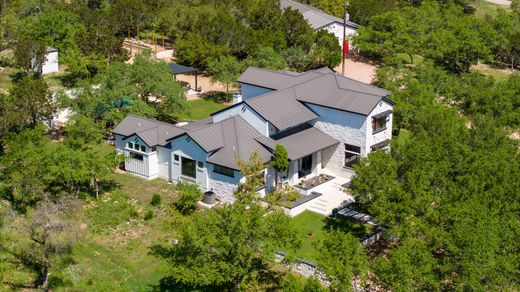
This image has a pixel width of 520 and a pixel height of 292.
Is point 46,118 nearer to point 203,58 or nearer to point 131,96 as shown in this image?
point 131,96

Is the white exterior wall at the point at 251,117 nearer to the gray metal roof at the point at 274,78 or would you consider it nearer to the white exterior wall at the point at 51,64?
the gray metal roof at the point at 274,78

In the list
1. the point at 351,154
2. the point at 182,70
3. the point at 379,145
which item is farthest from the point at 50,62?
the point at 379,145

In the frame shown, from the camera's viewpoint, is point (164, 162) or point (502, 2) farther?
point (502, 2)

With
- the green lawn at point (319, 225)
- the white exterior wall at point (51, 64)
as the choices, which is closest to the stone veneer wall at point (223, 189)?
the green lawn at point (319, 225)

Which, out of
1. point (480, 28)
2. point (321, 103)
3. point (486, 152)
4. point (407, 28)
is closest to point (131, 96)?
point (321, 103)

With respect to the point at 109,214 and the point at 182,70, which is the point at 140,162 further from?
the point at 182,70

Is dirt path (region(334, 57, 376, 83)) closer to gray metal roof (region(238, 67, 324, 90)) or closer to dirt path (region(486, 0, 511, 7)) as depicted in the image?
gray metal roof (region(238, 67, 324, 90))
